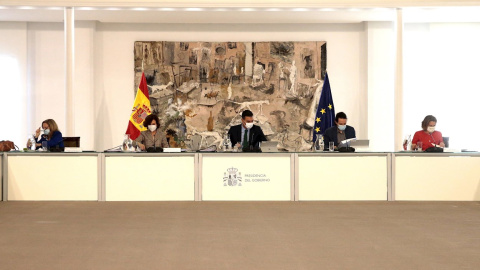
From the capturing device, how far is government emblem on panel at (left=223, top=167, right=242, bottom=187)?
31.0 feet

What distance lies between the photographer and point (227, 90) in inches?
541

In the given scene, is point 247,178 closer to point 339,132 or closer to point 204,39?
point 339,132

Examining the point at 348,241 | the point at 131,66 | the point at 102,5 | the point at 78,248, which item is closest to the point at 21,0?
the point at 102,5

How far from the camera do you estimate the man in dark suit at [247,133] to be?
10344 millimetres

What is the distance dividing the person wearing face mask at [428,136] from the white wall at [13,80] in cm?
833

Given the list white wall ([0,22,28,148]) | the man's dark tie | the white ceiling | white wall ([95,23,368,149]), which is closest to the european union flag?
→ white wall ([95,23,368,149])

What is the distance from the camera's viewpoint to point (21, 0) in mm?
11648


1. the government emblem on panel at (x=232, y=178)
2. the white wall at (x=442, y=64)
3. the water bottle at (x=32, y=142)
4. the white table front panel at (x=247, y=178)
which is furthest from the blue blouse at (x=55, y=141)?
the white wall at (x=442, y=64)

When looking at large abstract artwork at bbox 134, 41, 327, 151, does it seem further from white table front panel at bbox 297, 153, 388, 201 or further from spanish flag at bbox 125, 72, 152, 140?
white table front panel at bbox 297, 153, 388, 201

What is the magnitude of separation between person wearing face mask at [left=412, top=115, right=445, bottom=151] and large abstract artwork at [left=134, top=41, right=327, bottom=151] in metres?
3.64

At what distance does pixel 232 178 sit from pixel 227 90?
181 inches

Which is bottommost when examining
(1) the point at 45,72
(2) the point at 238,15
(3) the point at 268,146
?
(3) the point at 268,146

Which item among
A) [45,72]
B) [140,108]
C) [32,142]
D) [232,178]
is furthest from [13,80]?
[232,178]

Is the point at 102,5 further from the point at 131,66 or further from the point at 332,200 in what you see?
the point at 332,200
